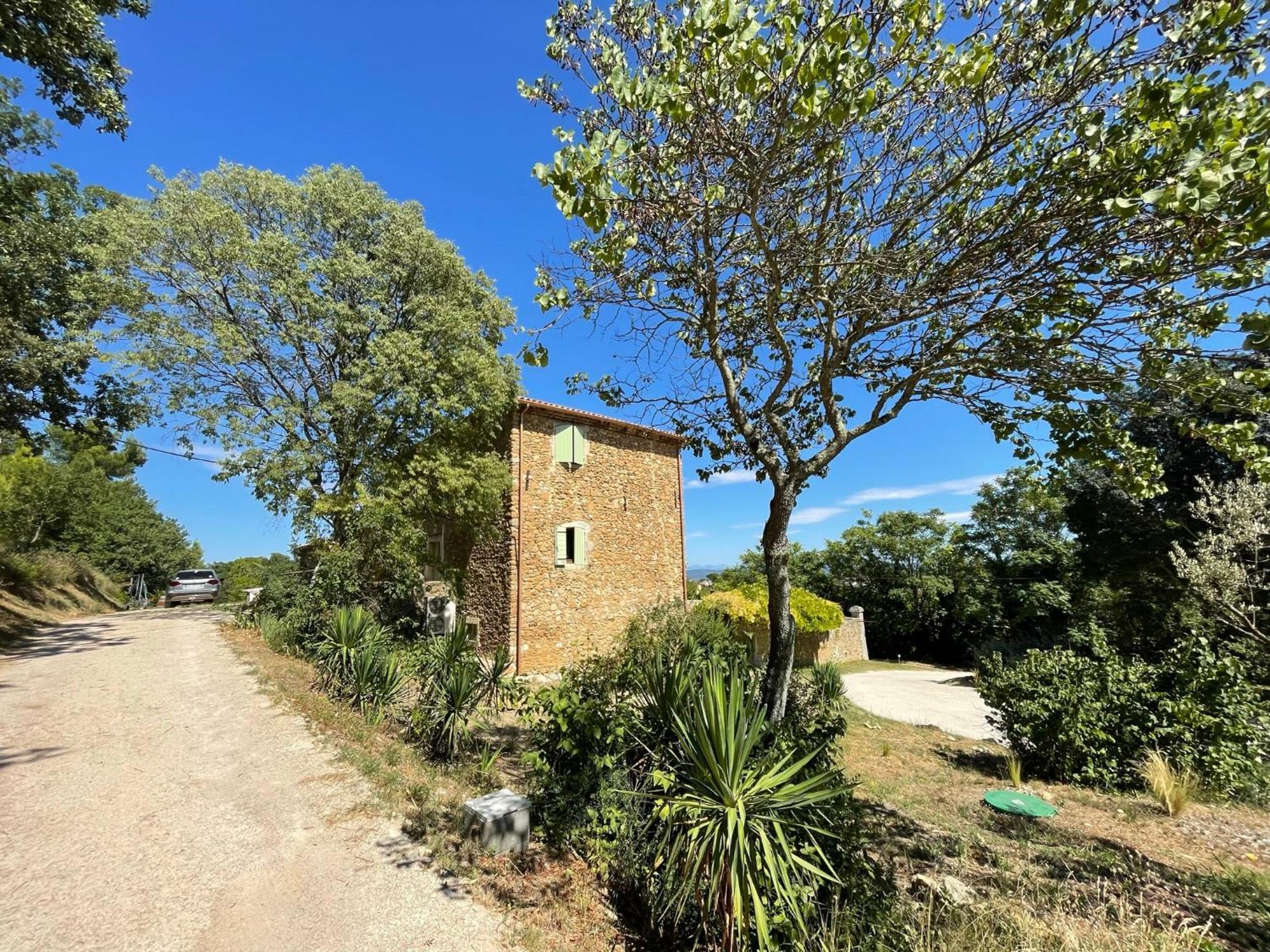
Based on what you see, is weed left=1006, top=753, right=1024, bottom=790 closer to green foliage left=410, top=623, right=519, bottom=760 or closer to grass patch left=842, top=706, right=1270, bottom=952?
grass patch left=842, top=706, right=1270, bottom=952

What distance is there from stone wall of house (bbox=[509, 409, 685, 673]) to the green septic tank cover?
7.36 meters

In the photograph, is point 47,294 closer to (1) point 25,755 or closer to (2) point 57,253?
(2) point 57,253

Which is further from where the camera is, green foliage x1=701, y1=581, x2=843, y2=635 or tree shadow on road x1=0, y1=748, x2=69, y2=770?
green foliage x1=701, y1=581, x2=843, y2=635

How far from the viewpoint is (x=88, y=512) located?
954 inches

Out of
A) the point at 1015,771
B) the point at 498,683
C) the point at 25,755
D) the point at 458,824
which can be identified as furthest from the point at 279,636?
the point at 1015,771

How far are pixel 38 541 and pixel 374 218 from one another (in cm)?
2200

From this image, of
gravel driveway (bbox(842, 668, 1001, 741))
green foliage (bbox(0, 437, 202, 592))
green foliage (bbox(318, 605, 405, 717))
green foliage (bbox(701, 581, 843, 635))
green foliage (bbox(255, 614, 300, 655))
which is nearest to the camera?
green foliage (bbox(318, 605, 405, 717))

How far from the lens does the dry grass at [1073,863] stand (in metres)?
2.76

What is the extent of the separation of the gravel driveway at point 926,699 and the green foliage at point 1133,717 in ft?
2.97

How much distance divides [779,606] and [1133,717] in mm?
5464

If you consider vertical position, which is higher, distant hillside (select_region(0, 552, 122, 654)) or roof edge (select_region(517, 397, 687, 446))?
roof edge (select_region(517, 397, 687, 446))

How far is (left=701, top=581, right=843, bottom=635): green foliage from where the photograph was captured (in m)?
16.2

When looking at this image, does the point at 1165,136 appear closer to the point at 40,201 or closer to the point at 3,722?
the point at 3,722

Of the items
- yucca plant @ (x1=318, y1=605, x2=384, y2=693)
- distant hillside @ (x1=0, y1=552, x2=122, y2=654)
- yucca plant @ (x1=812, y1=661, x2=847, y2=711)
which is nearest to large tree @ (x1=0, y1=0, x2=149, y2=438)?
distant hillside @ (x1=0, y1=552, x2=122, y2=654)
